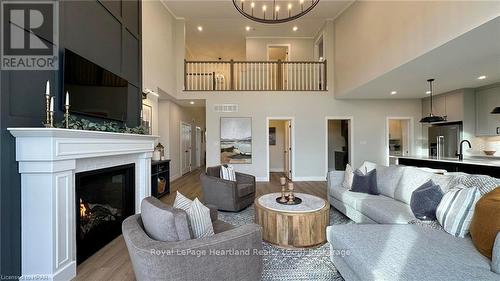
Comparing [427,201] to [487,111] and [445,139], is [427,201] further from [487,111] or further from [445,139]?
[445,139]

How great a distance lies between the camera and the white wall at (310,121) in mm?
6895

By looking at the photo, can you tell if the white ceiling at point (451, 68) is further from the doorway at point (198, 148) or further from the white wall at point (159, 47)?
the doorway at point (198, 148)

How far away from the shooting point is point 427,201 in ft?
7.55

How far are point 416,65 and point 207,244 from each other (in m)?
4.27

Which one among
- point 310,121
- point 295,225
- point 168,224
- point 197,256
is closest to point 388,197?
point 295,225

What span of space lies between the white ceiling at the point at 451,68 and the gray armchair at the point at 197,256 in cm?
327

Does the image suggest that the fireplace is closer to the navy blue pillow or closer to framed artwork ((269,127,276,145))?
the navy blue pillow

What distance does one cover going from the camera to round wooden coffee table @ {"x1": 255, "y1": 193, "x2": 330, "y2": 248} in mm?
2559

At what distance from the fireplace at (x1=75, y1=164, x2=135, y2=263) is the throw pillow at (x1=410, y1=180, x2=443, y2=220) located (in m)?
3.49

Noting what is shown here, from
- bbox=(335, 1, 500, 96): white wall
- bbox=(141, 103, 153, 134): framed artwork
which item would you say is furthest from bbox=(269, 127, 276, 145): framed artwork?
bbox=(141, 103, 153, 134): framed artwork

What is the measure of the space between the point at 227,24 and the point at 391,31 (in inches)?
191

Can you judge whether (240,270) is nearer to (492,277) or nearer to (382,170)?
(492,277)

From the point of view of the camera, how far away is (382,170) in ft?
11.7

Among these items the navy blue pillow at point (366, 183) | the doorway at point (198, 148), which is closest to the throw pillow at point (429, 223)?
the navy blue pillow at point (366, 183)
